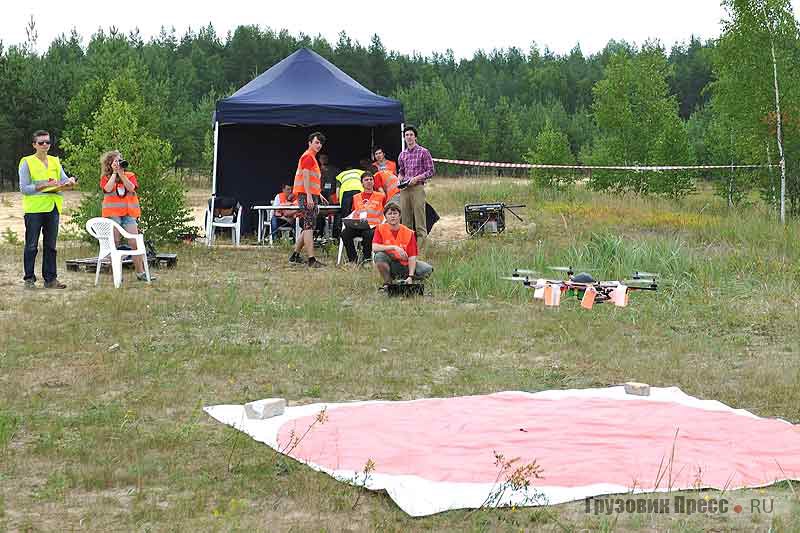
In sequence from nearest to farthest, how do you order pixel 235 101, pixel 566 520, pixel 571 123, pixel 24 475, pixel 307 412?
pixel 566 520 → pixel 24 475 → pixel 307 412 → pixel 235 101 → pixel 571 123

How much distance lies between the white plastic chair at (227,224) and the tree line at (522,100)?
2.15 metres

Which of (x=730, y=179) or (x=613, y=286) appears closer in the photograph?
(x=613, y=286)

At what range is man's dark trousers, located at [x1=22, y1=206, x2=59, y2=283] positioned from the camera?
10.9m

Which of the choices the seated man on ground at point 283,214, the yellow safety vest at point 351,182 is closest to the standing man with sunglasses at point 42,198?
the yellow safety vest at point 351,182

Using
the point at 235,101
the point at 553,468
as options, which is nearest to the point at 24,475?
the point at 553,468

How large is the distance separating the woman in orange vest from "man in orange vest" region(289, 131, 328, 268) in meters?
2.12

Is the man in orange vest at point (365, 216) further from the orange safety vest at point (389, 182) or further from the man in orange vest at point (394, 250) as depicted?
the man in orange vest at point (394, 250)

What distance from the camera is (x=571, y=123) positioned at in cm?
6056

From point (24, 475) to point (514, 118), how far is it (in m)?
49.7

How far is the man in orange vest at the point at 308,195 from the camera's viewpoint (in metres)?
13.3

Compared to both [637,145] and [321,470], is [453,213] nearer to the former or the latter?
[637,145]

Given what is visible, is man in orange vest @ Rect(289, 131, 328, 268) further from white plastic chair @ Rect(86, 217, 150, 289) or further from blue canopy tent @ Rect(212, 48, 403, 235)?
white plastic chair @ Rect(86, 217, 150, 289)

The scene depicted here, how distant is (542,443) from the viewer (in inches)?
214

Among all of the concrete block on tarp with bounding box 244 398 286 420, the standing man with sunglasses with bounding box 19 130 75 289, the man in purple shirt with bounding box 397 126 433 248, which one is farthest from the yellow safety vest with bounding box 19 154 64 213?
the concrete block on tarp with bounding box 244 398 286 420
